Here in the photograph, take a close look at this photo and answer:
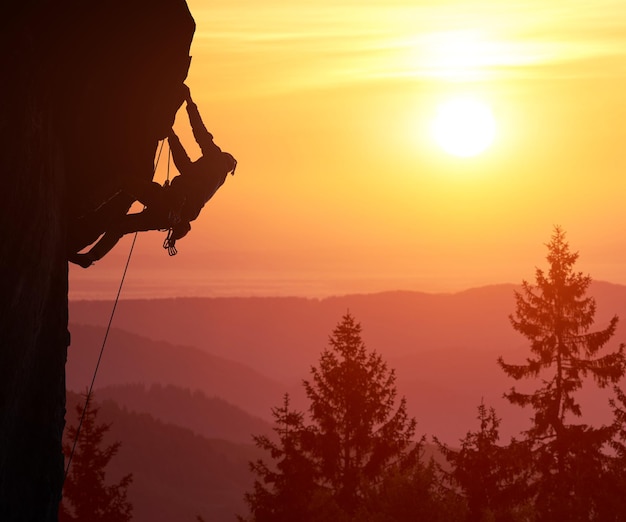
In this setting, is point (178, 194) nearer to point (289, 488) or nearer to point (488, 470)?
point (289, 488)

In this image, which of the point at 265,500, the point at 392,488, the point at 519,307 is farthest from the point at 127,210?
the point at 519,307

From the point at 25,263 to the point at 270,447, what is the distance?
35.5 m

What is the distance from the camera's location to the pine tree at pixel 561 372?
1597 inches

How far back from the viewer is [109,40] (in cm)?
1016

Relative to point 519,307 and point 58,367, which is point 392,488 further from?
point 58,367

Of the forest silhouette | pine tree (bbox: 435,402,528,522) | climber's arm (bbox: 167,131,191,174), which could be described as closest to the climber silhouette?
climber's arm (bbox: 167,131,191,174)

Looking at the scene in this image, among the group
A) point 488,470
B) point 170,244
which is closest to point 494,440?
point 488,470

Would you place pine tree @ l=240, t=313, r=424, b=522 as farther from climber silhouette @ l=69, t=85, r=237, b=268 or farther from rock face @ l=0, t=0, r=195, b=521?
rock face @ l=0, t=0, r=195, b=521

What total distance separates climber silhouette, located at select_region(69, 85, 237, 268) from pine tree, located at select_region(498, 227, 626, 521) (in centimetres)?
2916

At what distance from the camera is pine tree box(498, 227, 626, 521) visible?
133 feet

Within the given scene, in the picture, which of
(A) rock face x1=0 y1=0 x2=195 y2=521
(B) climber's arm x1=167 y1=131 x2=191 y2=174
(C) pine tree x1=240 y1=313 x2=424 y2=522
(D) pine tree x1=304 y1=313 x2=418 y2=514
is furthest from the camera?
(D) pine tree x1=304 y1=313 x2=418 y2=514

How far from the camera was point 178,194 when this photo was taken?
1158 centimetres

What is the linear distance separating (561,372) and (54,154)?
35509 millimetres

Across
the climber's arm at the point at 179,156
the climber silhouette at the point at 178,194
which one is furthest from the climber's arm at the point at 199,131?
the climber's arm at the point at 179,156
